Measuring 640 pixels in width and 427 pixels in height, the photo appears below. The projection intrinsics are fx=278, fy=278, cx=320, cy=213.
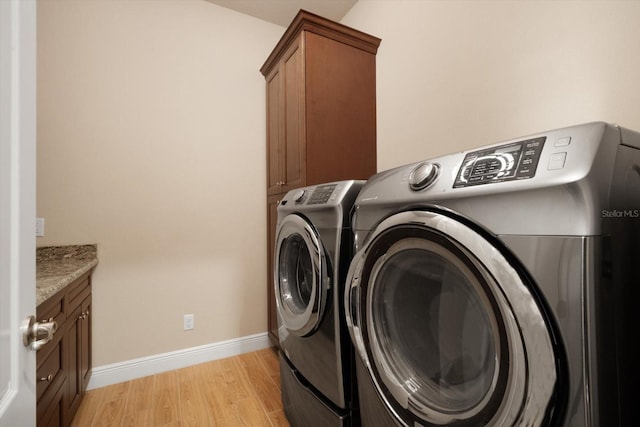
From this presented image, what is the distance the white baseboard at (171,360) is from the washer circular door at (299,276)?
3.87ft

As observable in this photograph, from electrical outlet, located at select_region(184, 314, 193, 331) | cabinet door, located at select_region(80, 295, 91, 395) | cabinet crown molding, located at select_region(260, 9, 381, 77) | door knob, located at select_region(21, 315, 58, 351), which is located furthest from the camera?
electrical outlet, located at select_region(184, 314, 193, 331)

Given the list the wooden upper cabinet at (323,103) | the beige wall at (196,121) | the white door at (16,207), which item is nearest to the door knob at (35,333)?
the white door at (16,207)

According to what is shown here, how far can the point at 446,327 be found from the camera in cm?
74

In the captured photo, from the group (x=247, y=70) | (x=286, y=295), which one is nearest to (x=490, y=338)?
(x=286, y=295)

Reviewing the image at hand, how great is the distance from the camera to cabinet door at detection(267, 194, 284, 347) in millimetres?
2299

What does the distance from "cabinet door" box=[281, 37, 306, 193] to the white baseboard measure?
1364mm

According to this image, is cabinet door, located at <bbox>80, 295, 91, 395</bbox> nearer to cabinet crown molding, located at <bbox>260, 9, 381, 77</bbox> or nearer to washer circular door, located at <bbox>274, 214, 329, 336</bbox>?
washer circular door, located at <bbox>274, 214, 329, 336</bbox>

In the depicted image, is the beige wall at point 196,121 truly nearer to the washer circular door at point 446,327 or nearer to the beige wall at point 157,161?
the beige wall at point 157,161

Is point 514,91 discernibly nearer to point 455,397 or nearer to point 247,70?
point 455,397

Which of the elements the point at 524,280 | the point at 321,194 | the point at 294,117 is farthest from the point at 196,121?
the point at 524,280

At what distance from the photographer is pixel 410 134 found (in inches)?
71.7

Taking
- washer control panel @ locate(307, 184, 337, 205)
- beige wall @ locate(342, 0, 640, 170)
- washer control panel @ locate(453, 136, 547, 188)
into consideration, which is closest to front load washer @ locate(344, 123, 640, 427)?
washer control panel @ locate(453, 136, 547, 188)

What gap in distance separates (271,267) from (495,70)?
6.55 feet

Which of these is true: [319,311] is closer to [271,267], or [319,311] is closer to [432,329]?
[432,329]
